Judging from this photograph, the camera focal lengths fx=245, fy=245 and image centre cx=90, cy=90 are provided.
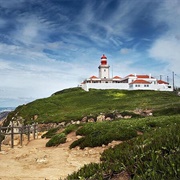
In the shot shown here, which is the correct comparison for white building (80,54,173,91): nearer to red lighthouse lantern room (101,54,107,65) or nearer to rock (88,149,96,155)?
red lighthouse lantern room (101,54,107,65)

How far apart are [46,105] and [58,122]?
86.7 feet

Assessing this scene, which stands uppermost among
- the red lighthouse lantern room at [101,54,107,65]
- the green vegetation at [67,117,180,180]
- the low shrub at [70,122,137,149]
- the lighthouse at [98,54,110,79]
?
the red lighthouse lantern room at [101,54,107,65]

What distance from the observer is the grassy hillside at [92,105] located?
4454 centimetres

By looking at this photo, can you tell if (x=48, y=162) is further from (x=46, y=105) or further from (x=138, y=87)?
(x=138, y=87)

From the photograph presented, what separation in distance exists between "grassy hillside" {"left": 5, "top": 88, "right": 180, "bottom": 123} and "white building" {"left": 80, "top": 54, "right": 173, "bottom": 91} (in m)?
8.87

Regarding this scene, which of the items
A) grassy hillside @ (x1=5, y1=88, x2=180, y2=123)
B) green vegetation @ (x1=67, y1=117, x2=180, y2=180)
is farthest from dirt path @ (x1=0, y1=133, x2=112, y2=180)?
grassy hillside @ (x1=5, y1=88, x2=180, y2=123)

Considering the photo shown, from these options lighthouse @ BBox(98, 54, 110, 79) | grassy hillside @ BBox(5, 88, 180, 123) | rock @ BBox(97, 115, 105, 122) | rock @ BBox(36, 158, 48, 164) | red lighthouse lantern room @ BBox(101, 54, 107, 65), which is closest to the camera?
rock @ BBox(36, 158, 48, 164)

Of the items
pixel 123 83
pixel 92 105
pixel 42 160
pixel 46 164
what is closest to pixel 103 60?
pixel 123 83

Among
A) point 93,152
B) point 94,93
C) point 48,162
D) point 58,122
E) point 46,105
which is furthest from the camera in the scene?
point 94,93

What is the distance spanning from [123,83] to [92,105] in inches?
1313

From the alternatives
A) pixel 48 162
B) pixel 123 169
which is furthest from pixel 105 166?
pixel 48 162

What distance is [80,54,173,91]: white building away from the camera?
8981 centimetres

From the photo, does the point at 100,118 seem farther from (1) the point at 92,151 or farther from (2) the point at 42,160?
(2) the point at 42,160

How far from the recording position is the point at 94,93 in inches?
3231
